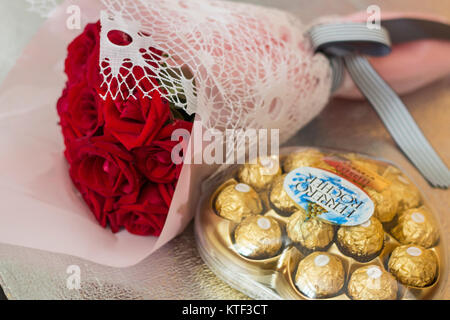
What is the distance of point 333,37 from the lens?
2.21 feet

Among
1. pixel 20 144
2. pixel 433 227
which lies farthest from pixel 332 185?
pixel 20 144

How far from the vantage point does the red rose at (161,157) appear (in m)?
0.46

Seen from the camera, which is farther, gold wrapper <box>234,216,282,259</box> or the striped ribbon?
the striped ribbon

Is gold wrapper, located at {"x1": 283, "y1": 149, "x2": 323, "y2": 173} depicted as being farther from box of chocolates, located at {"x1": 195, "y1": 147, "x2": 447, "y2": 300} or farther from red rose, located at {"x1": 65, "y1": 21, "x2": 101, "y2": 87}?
red rose, located at {"x1": 65, "y1": 21, "x2": 101, "y2": 87}

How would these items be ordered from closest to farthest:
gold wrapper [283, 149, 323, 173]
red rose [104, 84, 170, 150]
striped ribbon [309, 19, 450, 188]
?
1. red rose [104, 84, 170, 150]
2. gold wrapper [283, 149, 323, 173]
3. striped ribbon [309, 19, 450, 188]

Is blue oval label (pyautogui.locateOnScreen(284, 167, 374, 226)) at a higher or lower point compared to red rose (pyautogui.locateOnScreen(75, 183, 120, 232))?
higher

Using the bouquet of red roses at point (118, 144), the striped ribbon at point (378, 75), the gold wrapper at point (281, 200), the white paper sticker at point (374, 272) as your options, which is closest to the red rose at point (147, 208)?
the bouquet of red roses at point (118, 144)

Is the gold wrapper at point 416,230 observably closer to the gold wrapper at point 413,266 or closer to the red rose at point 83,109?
the gold wrapper at point 413,266

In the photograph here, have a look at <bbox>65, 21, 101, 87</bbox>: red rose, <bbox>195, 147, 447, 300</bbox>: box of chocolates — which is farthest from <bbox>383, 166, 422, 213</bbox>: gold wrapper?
<bbox>65, 21, 101, 87</bbox>: red rose

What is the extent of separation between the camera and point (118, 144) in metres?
0.48

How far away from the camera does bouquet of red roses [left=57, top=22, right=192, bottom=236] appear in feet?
1.49

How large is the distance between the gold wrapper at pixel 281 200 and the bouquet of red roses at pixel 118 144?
0.11m
